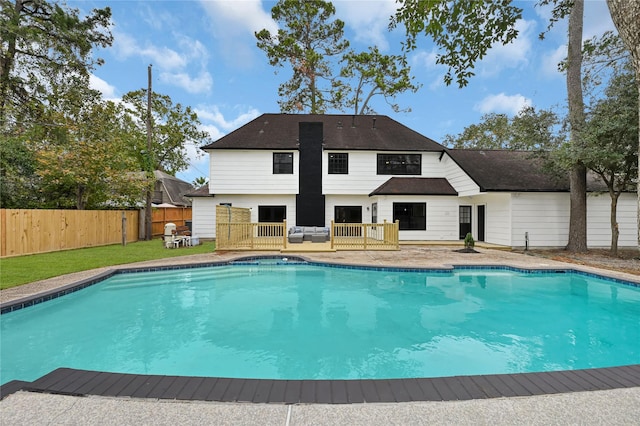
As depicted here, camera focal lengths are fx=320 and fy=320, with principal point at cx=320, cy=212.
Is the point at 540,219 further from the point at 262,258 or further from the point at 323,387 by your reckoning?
the point at 323,387

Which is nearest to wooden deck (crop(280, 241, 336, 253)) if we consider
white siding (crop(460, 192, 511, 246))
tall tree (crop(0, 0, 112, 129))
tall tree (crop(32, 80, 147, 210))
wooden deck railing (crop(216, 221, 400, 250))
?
wooden deck railing (crop(216, 221, 400, 250))

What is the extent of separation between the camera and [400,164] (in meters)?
19.1

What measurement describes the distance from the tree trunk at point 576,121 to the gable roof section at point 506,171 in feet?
3.19

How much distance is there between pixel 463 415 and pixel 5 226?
15.1m

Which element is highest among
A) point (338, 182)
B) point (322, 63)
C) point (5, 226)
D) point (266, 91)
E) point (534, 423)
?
point (322, 63)

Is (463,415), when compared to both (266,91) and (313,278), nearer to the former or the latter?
(313,278)

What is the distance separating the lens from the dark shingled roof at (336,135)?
18594 mm

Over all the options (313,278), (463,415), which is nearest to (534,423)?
(463,415)

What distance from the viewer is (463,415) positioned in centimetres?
252

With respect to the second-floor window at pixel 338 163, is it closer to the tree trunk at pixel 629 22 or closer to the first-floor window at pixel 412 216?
the first-floor window at pixel 412 216

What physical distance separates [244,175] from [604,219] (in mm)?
18157

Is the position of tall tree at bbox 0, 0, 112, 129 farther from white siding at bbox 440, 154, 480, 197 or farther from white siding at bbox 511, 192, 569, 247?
white siding at bbox 511, 192, 569, 247

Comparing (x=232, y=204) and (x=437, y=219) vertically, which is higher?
(x=232, y=204)

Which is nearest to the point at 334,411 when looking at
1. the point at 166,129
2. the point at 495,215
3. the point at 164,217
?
the point at 495,215
